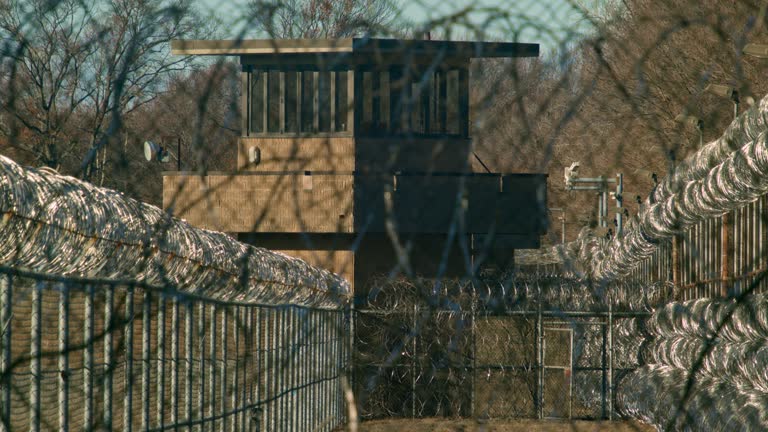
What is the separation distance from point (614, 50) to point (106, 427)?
52.2 inches

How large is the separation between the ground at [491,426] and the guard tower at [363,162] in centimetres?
41

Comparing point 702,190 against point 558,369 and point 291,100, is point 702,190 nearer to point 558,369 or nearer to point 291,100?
point 291,100

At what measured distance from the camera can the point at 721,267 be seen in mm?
2359

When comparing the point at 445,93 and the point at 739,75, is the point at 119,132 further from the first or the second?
the point at 739,75

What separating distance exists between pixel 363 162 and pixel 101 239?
408mm

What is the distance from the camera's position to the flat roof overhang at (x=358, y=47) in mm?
1639

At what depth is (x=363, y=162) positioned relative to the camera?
1716mm

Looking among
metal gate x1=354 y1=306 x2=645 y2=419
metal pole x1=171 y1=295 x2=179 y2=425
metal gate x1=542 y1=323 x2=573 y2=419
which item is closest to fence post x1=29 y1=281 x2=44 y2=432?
metal gate x1=354 y1=306 x2=645 y2=419

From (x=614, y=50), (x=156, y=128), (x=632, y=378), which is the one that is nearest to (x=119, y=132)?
(x=156, y=128)

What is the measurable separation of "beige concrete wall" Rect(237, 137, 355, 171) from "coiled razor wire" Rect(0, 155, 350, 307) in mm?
162

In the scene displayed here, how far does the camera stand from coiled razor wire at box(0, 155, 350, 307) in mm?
1404

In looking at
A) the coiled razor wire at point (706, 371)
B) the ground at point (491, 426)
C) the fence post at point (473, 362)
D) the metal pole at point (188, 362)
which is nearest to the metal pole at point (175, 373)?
the metal pole at point (188, 362)

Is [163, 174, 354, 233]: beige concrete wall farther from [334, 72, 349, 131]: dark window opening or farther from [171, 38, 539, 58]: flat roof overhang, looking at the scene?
[171, 38, 539, 58]: flat roof overhang

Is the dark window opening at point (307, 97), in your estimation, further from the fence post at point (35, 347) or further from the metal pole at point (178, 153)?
the fence post at point (35, 347)
